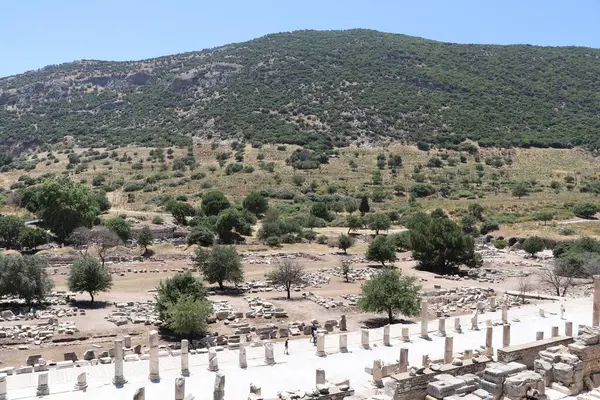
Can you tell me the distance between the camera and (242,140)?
369 ft

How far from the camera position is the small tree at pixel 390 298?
100.0 feet

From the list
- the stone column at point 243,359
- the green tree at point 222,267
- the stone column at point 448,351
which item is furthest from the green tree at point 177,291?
the stone column at point 448,351

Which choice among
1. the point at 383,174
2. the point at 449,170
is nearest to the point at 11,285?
the point at 383,174

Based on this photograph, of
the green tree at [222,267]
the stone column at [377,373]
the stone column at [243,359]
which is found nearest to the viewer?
the stone column at [377,373]

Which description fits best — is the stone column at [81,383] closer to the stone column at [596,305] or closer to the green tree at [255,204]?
the stone column at [596,305]

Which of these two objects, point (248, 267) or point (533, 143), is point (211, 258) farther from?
point (533, 143)

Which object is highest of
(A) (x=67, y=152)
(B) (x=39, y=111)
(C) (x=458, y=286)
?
(B) (x=39, y=111)

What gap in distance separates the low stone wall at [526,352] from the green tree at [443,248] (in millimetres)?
27363

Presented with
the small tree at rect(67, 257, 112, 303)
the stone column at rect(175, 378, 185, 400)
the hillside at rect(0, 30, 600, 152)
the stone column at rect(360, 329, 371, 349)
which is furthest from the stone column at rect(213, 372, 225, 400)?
the hillside at rect(0, 30, 600, 152)

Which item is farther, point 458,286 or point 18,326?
point 458,286

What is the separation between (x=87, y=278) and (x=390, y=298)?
18794 mm

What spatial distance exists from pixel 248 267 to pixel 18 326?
79.3 ft

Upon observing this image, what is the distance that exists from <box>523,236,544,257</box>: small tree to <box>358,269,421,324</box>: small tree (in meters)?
32.5

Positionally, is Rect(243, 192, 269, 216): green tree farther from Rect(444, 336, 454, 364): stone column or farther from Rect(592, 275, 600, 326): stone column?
Rect(444, 336, 454, 364): stone column
